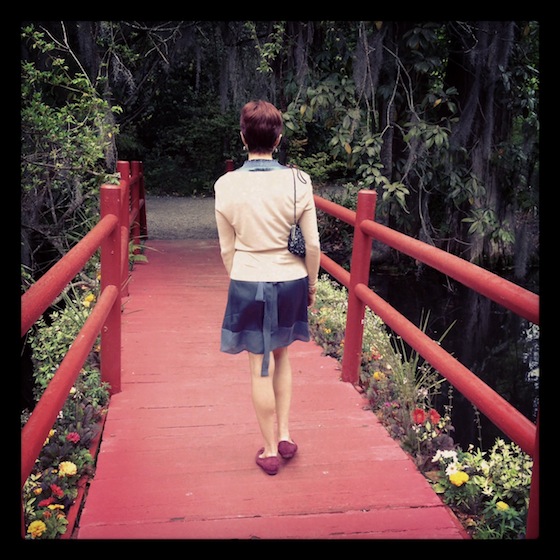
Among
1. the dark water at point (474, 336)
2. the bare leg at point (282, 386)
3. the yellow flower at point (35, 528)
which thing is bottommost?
the dark water at point (474, 336)

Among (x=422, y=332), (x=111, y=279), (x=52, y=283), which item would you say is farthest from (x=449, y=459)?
(x=111, y=279)

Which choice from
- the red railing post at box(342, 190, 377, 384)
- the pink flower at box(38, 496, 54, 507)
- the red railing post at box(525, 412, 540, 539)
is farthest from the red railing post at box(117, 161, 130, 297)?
the red railing post at box(525, 412, 540, 539)

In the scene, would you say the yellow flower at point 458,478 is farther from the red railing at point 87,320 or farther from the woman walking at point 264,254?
the red railing at point 87,320

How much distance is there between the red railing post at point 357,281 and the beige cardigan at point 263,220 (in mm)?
984

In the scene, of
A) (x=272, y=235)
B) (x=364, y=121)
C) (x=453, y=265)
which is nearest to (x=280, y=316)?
(x=272, y=235)

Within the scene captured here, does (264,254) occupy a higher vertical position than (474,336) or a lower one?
higher

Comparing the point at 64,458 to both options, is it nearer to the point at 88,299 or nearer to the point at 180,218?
the point at 88,299

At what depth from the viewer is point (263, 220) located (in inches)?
105

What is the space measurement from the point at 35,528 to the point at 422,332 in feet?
5.37

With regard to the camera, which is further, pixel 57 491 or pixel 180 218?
pixel 180 218

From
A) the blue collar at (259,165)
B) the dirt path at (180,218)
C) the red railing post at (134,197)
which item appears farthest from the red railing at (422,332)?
the dirt path at (180,218)

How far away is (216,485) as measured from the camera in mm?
2789

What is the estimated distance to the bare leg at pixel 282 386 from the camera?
2928 mm
